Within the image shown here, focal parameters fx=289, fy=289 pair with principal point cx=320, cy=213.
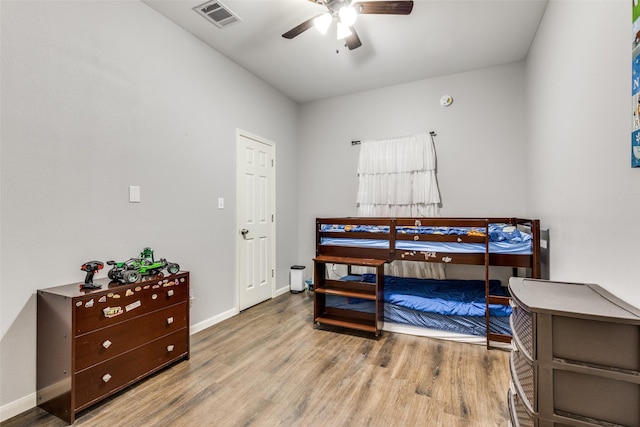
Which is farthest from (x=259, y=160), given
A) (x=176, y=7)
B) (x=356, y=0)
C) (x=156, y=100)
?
(x=356, y=0)

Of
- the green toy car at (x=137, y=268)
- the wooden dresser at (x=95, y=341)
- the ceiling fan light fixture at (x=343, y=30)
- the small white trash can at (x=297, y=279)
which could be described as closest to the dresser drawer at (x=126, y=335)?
the wooden dresser at (x=95, y=341)

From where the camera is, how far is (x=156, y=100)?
254 centimetres

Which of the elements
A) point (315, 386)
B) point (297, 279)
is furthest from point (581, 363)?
point (297, 279)

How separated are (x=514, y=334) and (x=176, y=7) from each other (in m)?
3.34

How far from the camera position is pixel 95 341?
1.73m

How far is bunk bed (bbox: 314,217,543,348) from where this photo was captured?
2568 millimetres

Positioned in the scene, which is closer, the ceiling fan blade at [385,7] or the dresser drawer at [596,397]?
the dresser drawer at [596,397]

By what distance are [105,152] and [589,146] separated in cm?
320

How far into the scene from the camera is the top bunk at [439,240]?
8.36 feet

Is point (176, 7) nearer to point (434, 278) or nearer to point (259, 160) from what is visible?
point (259, 160)

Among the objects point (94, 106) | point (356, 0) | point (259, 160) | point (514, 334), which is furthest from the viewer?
point (259, 160)

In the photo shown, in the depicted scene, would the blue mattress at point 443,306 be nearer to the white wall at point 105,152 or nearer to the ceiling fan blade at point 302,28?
the white wall at point 105,152

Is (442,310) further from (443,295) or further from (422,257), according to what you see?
(422,257)

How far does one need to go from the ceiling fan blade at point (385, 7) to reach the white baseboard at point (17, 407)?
340 centimetres
